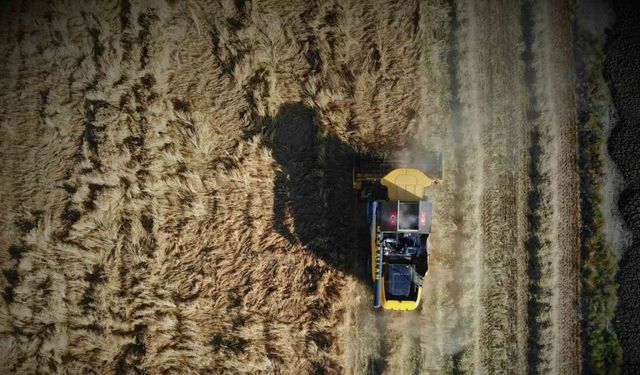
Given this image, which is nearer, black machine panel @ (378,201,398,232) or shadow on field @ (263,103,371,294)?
black machine panel @ (378,201,398,232)

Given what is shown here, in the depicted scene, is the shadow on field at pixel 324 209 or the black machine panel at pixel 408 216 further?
the shadow on field at pixel 324 209

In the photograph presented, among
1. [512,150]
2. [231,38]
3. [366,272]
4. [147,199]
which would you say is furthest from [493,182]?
[147,199]

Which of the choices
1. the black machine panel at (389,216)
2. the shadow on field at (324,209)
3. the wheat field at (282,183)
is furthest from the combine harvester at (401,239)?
the wheat field at (282,183)

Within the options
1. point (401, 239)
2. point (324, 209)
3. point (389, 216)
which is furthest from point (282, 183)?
point (401, 239)

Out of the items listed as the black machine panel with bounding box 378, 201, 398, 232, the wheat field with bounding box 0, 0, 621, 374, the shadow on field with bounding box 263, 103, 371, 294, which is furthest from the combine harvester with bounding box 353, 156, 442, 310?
the wheat field with bounding box 0, 0, 621, 374

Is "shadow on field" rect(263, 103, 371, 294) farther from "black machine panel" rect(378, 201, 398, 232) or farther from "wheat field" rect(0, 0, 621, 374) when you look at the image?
"black machine panel" rect(378, 201, 398, 232)

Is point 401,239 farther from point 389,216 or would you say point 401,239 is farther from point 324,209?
point 324,209

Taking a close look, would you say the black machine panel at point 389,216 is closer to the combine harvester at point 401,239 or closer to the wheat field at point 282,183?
the combine harvester at point 401,239
